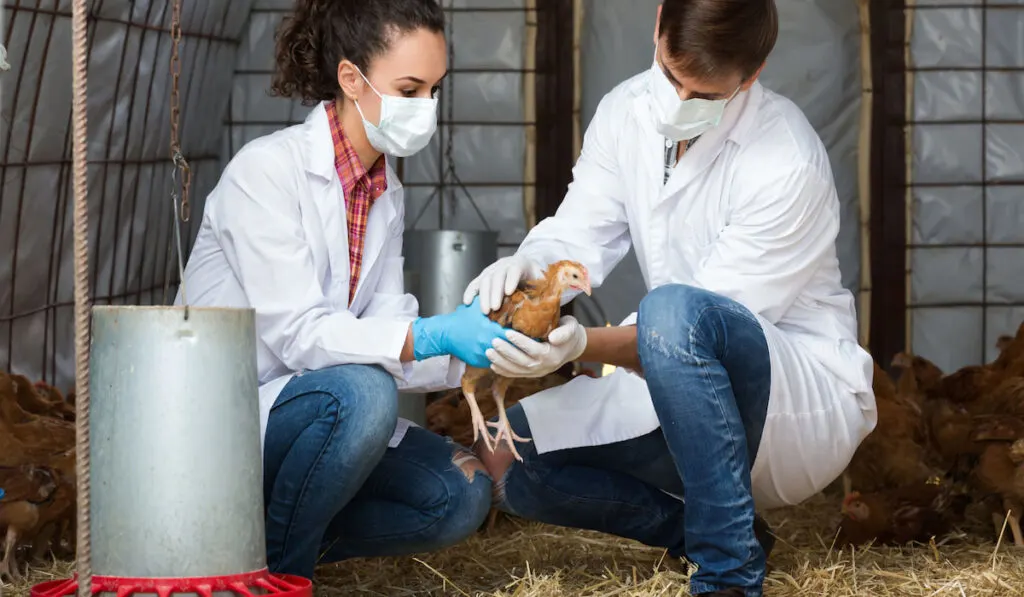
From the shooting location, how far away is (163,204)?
4.97 meters

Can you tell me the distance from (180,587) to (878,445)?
2.42 meters

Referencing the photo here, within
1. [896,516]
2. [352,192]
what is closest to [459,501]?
[352,192]

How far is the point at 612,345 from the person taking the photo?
2.71 metres

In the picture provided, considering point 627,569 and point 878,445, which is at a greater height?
point 878,445

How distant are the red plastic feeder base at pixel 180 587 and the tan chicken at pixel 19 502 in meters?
0.99

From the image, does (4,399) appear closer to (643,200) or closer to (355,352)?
(355,352)

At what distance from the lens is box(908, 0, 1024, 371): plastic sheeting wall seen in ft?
18.4

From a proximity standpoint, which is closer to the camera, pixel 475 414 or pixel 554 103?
pixel 475 414

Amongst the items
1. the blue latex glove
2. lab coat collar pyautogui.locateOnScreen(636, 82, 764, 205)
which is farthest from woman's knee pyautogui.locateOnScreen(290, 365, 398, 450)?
lab coat collar pyautogui.locateOnScreen(636, 82, 764, 205)

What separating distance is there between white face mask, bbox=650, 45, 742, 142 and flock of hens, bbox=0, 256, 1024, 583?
444 millimetres

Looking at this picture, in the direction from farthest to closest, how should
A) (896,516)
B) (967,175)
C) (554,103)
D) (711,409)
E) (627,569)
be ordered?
(554,103) → (967,175) → (896,516) → (627,569) → (711,409)

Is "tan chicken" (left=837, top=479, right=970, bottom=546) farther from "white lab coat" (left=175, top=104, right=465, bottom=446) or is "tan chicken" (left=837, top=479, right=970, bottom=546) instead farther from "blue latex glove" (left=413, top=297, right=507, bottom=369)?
"blue latex glove" (left=413, top=297, right=507, bottom=369)

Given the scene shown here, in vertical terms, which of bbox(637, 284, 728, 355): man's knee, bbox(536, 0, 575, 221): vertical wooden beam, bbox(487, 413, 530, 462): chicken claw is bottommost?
Answer: bbox(487, 413, 530, 462): chicken claw

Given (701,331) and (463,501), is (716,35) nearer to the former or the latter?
(701,331)
